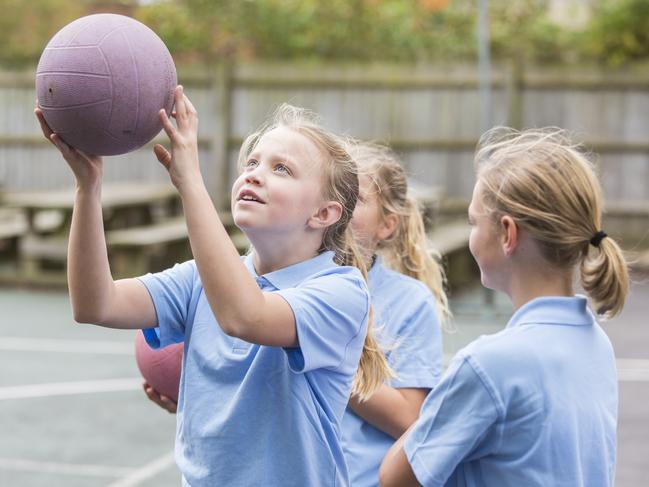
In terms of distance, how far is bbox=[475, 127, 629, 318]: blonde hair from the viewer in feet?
7.37

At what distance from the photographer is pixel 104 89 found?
234 cm

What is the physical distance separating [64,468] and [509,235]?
154 inches

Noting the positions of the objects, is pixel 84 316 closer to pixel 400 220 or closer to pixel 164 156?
pixel 164 156

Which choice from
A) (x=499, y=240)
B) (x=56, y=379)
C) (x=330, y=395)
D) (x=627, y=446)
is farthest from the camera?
(x=56, y=379)

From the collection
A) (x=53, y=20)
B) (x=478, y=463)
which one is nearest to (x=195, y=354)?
(x=478, y=463)

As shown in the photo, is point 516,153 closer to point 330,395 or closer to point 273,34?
point 330,395

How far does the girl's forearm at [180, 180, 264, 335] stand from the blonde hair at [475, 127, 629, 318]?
1.71 feet

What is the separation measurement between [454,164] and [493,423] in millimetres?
12455

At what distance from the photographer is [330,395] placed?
8.11 ft

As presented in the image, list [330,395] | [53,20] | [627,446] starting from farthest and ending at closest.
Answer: [53,20]
[627,446]
[330,395]

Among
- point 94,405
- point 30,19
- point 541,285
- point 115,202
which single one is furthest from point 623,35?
point 541,285

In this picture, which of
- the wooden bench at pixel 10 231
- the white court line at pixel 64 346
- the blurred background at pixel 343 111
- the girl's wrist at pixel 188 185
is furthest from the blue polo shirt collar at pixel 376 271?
the wooden bench at pixel 10 231

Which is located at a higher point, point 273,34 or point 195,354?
point 195,354

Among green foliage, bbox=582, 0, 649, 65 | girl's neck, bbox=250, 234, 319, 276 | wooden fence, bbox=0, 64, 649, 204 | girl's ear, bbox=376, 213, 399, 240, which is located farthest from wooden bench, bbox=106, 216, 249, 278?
girl's neck, bbox=250, 234, 319, 276
